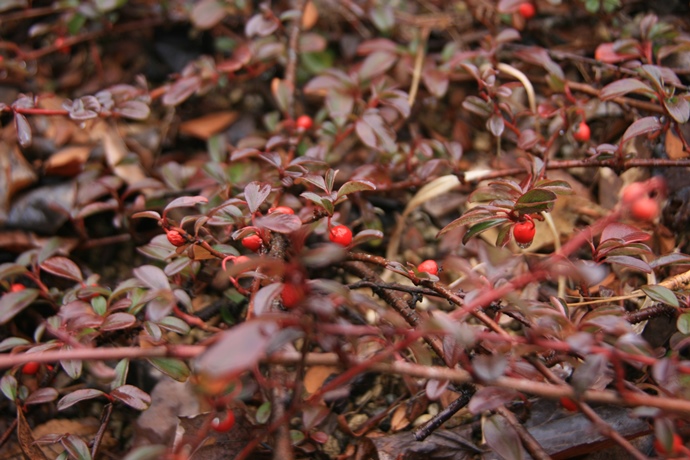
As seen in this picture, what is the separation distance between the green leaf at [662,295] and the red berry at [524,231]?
0.28 m

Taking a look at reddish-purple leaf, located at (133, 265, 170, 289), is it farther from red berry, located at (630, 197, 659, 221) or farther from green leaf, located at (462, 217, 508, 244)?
red berry, located at (630, 197, 659, 221)

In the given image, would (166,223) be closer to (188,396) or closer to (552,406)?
(188,396)

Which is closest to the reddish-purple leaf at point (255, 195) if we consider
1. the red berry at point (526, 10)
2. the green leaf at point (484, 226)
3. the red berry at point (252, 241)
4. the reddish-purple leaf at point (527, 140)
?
the red berry at point (252, 241)

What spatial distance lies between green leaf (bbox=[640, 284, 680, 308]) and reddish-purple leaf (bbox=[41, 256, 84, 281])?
1.48 meters

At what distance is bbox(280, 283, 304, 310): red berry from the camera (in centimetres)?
99

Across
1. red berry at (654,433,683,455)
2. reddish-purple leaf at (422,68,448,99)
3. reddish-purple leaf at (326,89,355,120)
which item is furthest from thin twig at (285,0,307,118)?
red berry at (654,433,683,455)

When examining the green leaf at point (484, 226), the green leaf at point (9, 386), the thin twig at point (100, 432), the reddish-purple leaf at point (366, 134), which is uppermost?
the reddish-purple leaf at point (366, 134)

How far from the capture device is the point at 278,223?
47.7 inches

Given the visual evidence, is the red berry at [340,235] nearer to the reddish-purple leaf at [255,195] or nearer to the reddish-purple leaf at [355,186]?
the reddish-purple leaf at [355,186]

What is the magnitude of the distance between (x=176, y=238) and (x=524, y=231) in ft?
2.72

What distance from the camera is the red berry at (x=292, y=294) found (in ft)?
3.25

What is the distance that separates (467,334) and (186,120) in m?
1.73

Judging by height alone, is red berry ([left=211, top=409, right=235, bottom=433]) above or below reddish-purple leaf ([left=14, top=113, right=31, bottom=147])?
below

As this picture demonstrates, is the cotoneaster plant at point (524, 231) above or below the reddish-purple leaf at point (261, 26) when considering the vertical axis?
below
